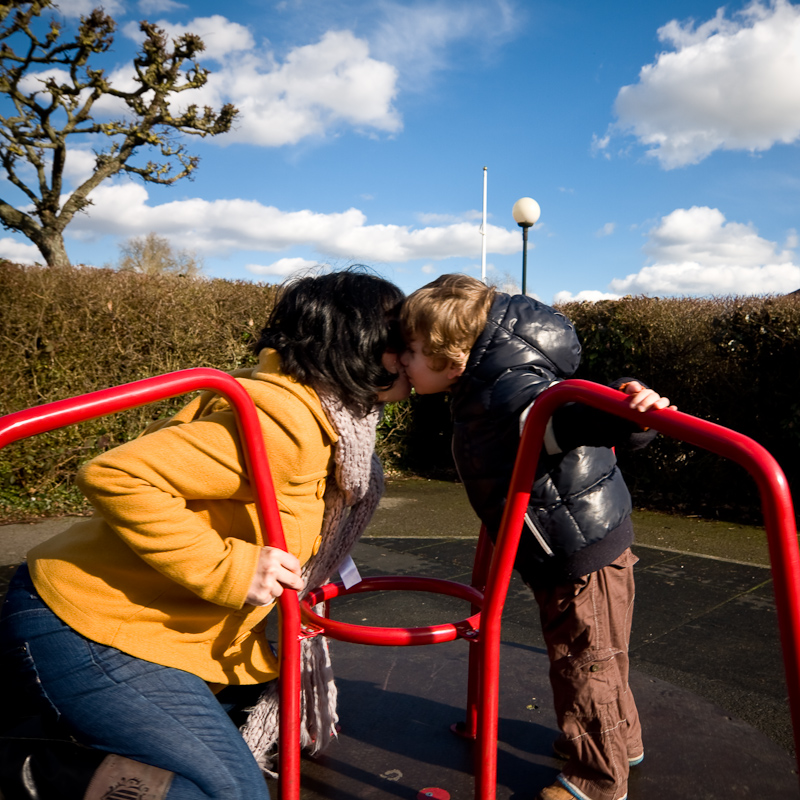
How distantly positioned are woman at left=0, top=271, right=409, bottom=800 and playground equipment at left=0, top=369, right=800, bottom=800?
0.28ft

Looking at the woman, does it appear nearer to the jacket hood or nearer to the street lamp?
the jacket hood

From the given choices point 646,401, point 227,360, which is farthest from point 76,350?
point 646,401

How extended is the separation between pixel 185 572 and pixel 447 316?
0.92 meters

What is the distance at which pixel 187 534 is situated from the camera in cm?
152

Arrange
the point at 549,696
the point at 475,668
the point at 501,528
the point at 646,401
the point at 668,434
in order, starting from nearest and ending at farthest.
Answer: the point at 668,434 → the point at 646,401 → the point at 501,528 → the point at 475,668 → the point at 549,696

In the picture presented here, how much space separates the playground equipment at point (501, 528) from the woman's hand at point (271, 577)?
55 mm

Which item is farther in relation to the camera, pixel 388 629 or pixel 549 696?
pixel 549 696

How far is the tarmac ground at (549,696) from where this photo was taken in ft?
7.47

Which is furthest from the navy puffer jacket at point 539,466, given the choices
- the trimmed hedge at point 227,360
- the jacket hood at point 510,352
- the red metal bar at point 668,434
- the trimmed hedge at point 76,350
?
the trimmed hedge at point 76,350

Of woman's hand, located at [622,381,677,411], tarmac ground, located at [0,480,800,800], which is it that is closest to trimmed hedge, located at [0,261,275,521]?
tarmac ground, located at [0,480,800,800]

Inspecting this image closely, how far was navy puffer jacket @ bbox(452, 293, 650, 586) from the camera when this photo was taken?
2.04 meters

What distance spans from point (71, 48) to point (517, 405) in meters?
13.0

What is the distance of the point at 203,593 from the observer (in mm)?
1546

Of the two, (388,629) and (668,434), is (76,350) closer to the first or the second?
(388,629)
